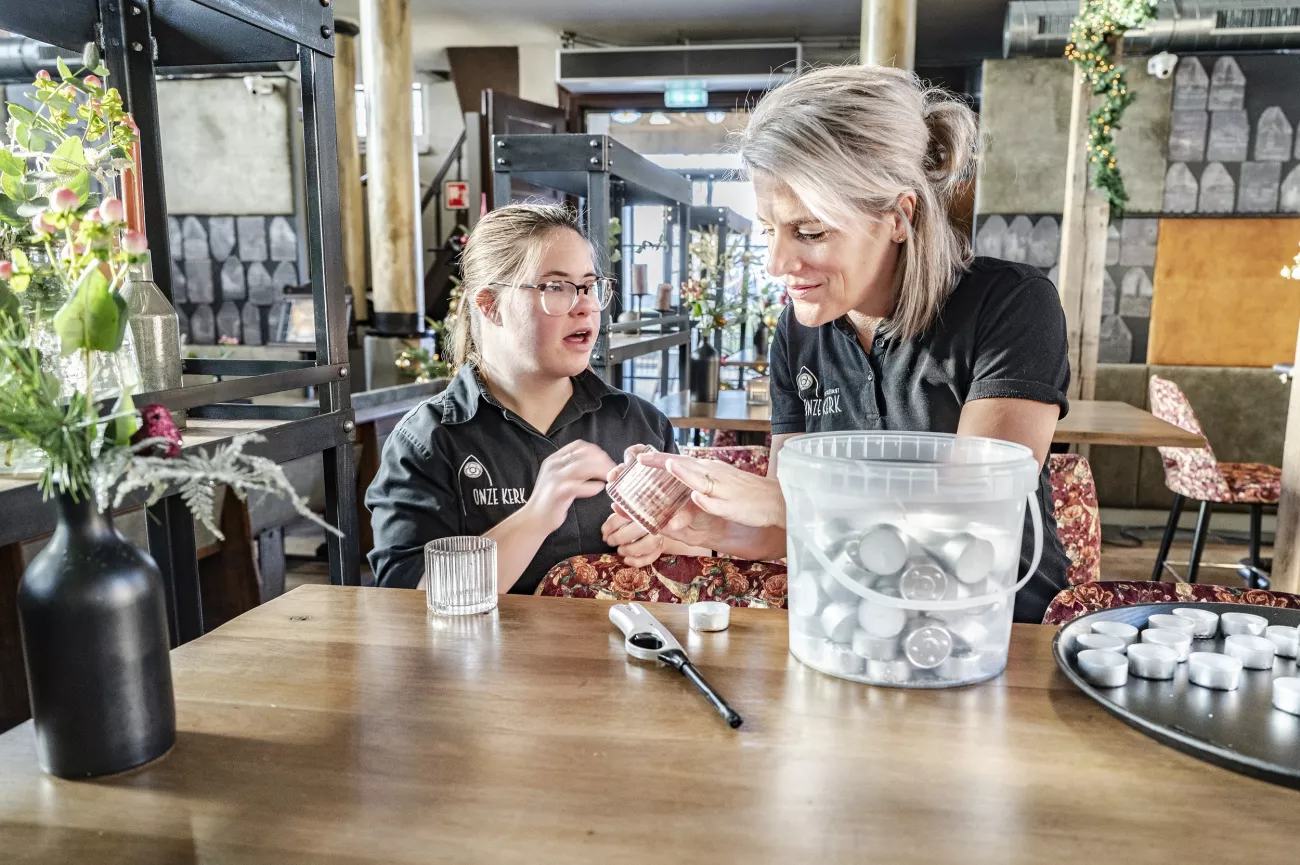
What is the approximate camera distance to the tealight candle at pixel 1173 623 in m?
1.02

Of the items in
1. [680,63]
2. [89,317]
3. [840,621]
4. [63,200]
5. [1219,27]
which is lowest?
[840,621]

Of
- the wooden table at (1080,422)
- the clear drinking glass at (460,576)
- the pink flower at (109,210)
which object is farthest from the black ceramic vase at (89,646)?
the wooden table at (1080,422)

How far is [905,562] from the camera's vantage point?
3.05ft

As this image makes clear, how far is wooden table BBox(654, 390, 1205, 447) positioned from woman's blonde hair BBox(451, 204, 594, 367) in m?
1.44

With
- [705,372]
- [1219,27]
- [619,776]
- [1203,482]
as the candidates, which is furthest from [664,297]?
[619,776]

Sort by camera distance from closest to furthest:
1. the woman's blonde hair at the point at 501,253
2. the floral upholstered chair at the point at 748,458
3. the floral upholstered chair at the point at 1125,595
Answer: the floral upholstered chair at the point at 1125,595, the woman's blonde hair at the point at 501,253, the floral upholstered chair at the point at 748,458

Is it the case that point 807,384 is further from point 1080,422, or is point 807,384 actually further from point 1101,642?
point 1080,422

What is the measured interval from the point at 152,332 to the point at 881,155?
1.13 meters

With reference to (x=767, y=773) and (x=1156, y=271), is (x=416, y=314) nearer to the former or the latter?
(x=1156, y=271)

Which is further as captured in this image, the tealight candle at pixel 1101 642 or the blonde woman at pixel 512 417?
the blonde woman at pixel 512 417

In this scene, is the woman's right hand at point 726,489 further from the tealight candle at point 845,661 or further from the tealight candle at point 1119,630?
the tealight candle at point 1119,630

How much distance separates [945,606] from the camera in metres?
0.92

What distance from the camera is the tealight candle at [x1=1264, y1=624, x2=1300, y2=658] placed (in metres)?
1.00

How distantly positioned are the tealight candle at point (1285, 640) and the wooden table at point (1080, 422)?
98.4 inches
